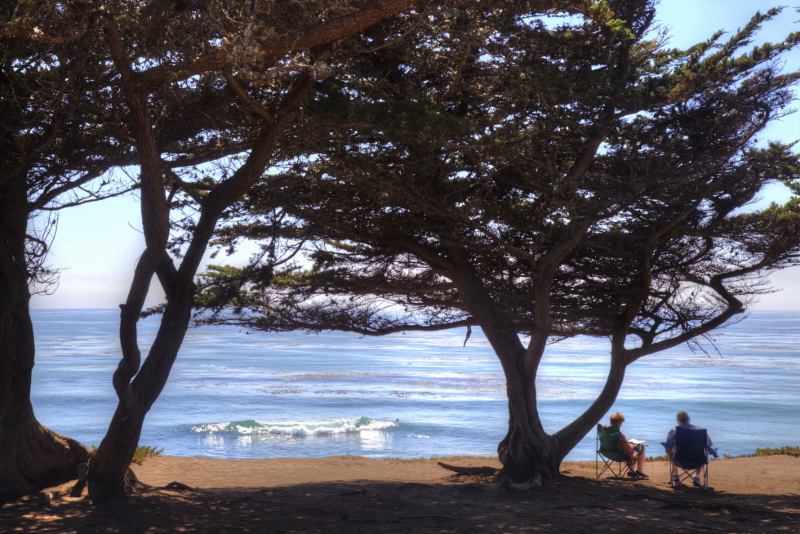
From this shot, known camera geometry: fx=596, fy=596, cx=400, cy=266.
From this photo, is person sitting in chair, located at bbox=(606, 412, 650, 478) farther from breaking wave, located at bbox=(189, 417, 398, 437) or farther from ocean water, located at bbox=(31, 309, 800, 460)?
breaking wave, located at bbox=(189, 417, 398, 437)

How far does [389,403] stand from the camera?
23484 mm

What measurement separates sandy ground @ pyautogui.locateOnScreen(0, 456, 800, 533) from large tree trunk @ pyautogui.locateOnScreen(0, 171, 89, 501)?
0.31 metres

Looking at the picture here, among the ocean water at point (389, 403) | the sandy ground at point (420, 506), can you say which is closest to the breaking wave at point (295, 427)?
the ocean water at point (389, 403)

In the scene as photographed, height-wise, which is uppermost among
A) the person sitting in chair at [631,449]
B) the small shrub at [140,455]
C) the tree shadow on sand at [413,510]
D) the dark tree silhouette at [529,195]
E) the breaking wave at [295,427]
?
the dark tree silhouette at [529,195]

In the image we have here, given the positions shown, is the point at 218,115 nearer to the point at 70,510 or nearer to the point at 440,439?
the point at 70,510

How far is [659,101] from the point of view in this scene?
267 inches

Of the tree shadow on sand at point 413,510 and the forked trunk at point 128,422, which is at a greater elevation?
the forked trunk at point 128,422

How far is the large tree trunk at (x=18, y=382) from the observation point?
5938mm

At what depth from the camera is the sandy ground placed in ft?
17.6

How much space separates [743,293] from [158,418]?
57.4 feet

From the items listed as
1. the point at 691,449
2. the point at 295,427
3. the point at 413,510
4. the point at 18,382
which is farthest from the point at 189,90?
the point at 295,427

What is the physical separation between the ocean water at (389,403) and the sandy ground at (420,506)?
3675 mm

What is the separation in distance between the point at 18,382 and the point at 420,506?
433cm

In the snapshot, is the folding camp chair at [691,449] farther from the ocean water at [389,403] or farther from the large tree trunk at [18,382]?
the large tree trunk at [18,382]
